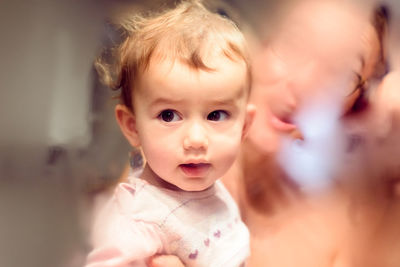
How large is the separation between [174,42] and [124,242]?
0.25m

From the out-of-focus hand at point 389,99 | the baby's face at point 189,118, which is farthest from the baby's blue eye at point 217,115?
the out-of-focus hand at point 389,99

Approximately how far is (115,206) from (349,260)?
36cm

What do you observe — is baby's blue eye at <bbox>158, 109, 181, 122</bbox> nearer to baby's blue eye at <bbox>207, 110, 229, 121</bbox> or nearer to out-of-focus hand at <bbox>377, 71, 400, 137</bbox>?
baby's blue eye at <bbox>207, 110, 229, 121</bbox>

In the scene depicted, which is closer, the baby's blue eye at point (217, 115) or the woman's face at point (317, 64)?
the baby's blue eye at point (217, 115)

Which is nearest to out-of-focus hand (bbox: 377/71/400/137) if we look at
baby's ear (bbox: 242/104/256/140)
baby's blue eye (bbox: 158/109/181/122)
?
baby's ear (bbox: 242/104/256/140)

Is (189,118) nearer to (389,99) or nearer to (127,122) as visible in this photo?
(127,122)

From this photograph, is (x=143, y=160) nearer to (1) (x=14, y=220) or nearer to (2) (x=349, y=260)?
(1) (x=14, y=220)

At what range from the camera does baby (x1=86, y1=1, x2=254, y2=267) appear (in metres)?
0.63

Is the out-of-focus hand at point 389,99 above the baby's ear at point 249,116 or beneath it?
above

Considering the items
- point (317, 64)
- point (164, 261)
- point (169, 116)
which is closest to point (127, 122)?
point (169, 116)

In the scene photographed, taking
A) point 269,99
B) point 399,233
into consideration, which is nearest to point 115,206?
point 269,99

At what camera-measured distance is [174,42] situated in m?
0.62

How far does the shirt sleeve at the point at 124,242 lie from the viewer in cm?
63

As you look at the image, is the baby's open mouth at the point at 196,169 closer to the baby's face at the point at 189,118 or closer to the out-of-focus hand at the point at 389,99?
the baby's face at the point at 189,118
